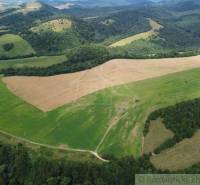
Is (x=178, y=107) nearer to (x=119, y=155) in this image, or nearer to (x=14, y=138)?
(x=119, y=155)

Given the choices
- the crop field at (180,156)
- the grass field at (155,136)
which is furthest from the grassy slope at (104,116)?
the crop field at (180,156)

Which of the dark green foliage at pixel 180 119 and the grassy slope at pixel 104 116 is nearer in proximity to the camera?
the dark green foliage at pixel 180 119

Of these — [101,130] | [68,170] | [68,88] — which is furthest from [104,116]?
[68,170]

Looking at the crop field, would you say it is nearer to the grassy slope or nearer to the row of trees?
the row of trees

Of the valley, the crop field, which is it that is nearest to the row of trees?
the valley

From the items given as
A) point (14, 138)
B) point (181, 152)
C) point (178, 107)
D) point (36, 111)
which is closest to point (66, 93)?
point (36, 111)

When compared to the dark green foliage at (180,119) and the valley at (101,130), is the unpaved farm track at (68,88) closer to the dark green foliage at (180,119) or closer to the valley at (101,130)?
the valley at (101,130)
